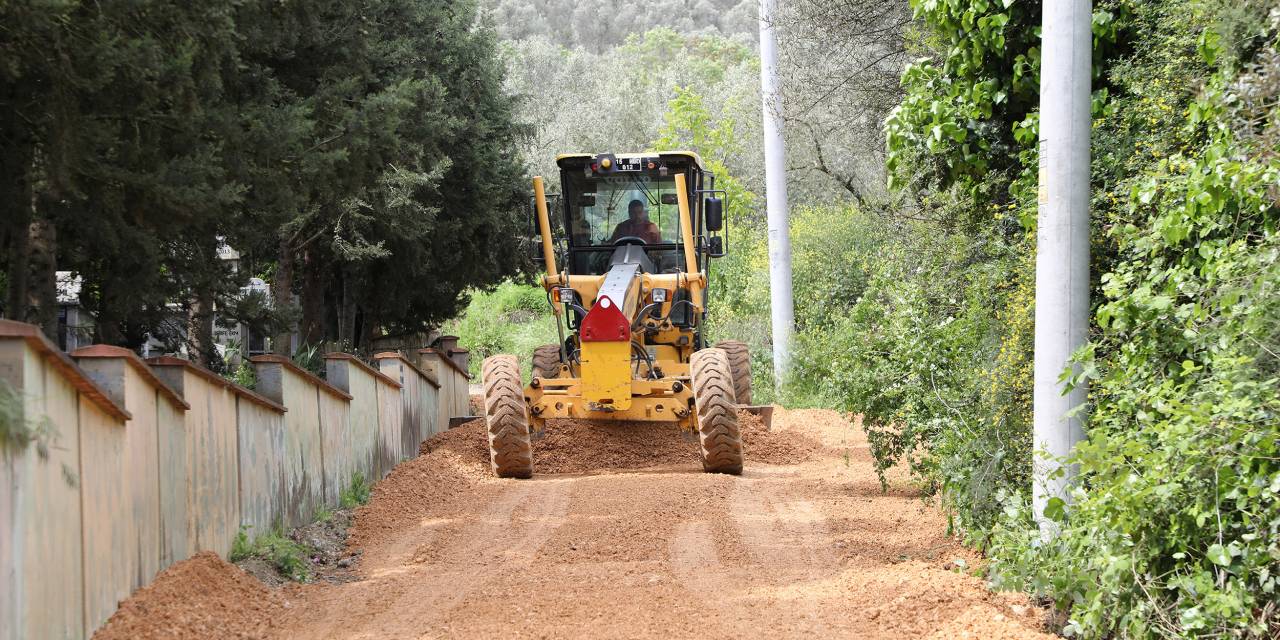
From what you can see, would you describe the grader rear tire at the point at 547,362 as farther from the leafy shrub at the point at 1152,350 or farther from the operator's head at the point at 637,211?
the leafy shrub at the point at 1152,350

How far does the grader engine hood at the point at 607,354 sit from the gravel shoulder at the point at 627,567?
85cm

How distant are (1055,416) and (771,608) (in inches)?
74.7

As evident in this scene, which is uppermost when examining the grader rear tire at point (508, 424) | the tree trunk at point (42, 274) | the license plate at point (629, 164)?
the license plate at point (629, 164)

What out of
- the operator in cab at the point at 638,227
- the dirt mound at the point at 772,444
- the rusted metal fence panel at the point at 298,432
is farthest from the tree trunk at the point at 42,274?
the dirt mound at the point at 772,444

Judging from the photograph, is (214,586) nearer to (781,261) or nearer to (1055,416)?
(1055,416)

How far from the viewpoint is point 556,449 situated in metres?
15.0

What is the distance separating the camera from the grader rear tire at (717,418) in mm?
13070

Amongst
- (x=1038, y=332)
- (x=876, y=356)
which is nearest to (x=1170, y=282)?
(x=1038, y=332)

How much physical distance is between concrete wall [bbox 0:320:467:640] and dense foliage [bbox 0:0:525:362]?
156 cm

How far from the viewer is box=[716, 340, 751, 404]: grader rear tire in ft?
57.2

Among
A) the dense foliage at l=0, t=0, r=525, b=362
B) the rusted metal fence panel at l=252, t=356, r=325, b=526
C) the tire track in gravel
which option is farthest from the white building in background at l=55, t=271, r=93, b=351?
the tire track in gravel

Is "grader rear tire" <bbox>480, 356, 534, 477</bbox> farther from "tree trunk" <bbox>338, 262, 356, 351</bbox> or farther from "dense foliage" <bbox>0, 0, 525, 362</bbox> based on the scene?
"tree trunk" <bbox>338, 262, 356, 351</bbox>

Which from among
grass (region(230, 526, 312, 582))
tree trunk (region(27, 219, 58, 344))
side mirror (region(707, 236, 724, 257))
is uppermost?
side mirror (region(707, 236, 724, 257))

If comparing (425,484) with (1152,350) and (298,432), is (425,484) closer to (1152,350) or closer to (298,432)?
(298,432)
